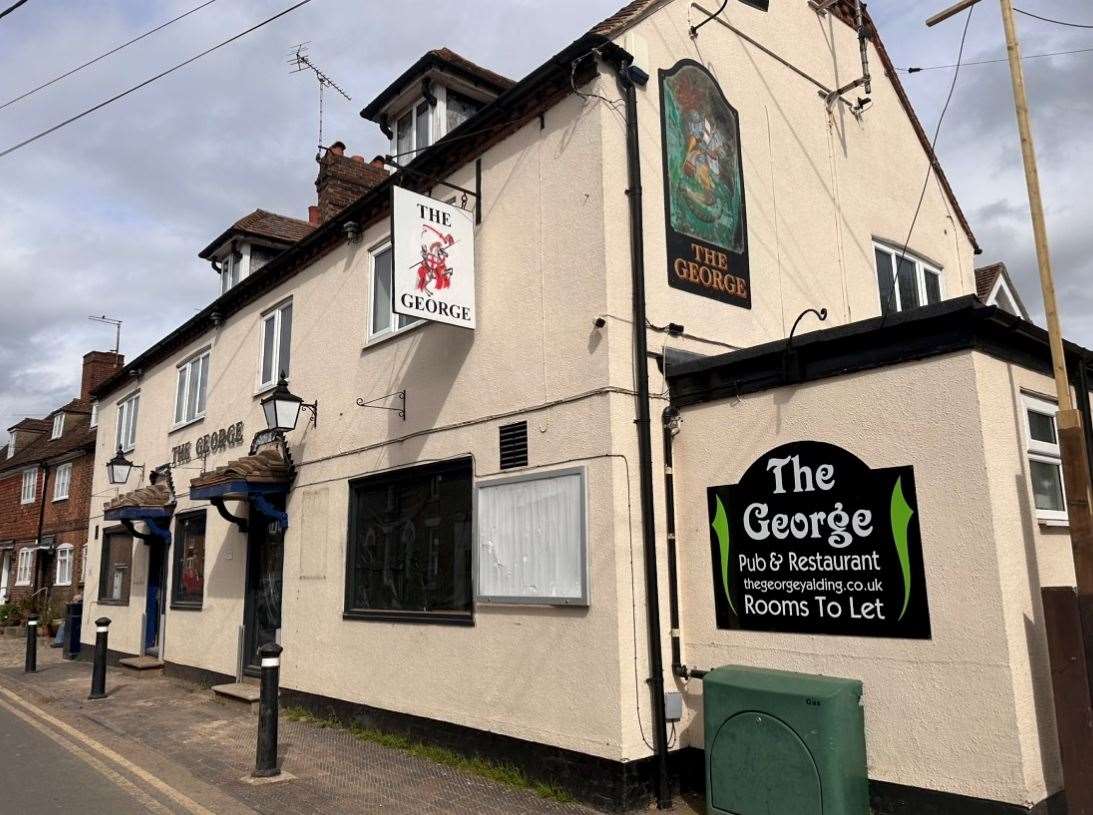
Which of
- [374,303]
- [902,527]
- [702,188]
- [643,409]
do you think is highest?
[702,188]

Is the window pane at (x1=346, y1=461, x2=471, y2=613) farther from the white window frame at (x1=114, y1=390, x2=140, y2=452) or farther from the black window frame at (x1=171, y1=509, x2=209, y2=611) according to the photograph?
the white window frame at (x1=114, y1=390, x2=140, y2=452)

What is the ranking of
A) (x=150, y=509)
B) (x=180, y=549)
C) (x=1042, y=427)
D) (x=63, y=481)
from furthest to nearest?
(x=63, y=481) < (x=150, y=509) < (x=180, y=549) < (x=1042, y=427)

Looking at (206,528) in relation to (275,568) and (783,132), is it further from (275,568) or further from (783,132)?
(783,132)

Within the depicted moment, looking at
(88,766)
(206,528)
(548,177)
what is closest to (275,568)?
(206,528)

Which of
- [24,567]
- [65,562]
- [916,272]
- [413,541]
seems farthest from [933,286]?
[24,567]

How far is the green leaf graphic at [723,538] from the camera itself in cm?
684

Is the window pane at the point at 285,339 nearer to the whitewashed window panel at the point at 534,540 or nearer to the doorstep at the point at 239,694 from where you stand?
the doorstep at the point at 239,694

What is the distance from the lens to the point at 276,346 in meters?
13.1

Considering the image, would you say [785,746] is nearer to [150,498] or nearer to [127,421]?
[150,498]

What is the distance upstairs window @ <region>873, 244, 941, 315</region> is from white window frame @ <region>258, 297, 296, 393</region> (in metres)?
8.44

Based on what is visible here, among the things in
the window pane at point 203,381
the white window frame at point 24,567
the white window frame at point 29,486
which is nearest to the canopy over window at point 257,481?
the window pane at point 203,381

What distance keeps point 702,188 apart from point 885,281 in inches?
170

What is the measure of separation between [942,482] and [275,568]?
31.6 ft

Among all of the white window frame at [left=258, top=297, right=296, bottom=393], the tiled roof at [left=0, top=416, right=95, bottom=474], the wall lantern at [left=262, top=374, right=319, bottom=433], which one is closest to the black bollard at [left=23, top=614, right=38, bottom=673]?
the white window frame at [left=258, top=297, right=296, bottom=393]
